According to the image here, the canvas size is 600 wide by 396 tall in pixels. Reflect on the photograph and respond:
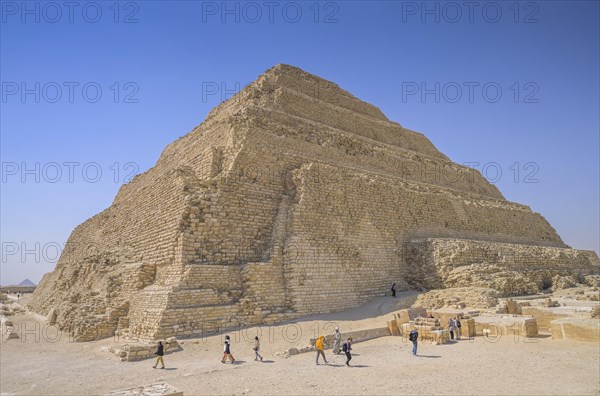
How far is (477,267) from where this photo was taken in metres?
16.4

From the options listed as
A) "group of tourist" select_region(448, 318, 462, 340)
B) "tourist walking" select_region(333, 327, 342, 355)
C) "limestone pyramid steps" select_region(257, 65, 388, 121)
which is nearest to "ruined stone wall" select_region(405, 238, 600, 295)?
"group of tourist" select_region(448, 318, 462, 340)

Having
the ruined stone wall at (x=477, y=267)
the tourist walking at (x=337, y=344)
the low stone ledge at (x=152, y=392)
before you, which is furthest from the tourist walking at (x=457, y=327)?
the low stone ledge at (x=152, y=392)

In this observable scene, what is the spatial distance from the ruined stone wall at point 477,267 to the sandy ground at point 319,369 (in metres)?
5.34

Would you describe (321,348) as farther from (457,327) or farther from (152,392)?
(457,327)

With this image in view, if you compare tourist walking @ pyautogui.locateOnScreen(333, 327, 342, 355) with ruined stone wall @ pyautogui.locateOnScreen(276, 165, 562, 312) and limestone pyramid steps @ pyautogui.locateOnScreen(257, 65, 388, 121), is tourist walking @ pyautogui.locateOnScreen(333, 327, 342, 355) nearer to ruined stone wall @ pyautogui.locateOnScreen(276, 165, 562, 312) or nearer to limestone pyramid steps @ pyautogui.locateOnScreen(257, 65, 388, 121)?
ruined stone wall @ pyautogui.locateOnScreen(276, 165, 562, 312)

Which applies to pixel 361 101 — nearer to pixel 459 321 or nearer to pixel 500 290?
pixel 500 290

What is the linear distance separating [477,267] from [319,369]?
9904mm

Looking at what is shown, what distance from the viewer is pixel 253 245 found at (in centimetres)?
1405

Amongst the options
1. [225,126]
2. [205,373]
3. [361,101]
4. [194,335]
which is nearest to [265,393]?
[205,373]

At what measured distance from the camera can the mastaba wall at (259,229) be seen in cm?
1248

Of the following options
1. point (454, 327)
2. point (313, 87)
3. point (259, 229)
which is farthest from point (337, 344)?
point (313, 87)

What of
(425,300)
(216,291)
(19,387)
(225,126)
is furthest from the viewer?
(225,126)

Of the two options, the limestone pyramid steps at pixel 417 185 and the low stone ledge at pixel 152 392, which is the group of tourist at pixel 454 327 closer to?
the limestone pyramid steps at pixel 417 185

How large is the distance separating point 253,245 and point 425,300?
6104mm
